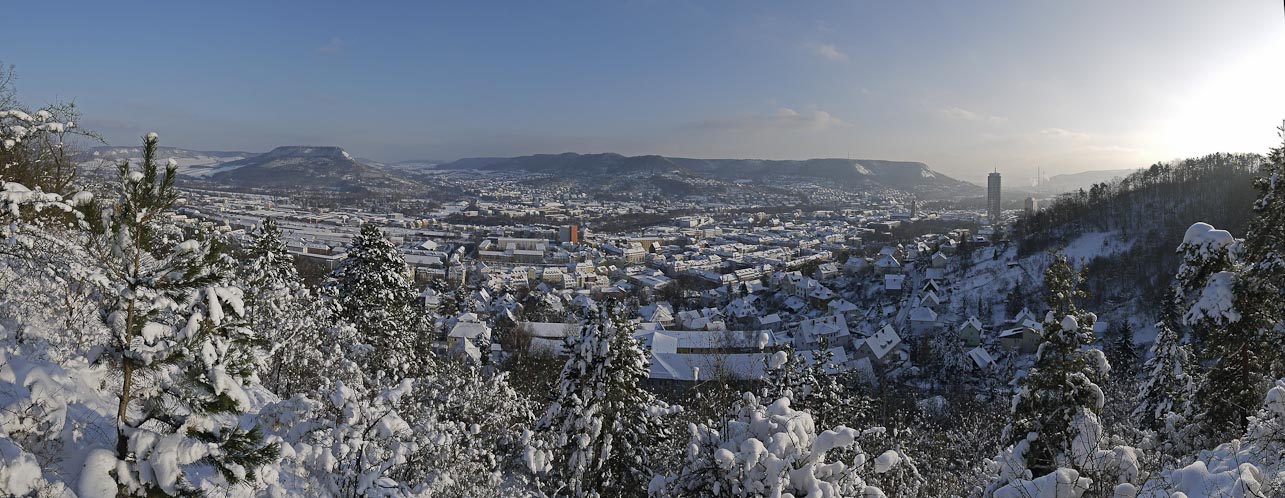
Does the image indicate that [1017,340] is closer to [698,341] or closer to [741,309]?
[698,341]

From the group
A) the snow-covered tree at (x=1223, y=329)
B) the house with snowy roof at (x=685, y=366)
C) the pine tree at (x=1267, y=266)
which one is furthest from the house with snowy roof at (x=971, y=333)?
the pine tree at (x=1267, y=266)

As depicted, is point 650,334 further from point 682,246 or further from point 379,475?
point 682,246

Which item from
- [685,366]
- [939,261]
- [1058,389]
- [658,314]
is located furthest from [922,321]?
[1058,389]

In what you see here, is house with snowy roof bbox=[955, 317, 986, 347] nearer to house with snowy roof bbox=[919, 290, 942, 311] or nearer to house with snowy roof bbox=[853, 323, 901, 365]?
house with snowy roof bbox=[853, 323, 901, 365]

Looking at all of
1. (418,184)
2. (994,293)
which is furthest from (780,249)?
(418,184)

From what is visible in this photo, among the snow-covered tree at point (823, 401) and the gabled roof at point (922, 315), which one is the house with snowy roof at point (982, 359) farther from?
the snow-covered tree at point (823, 401)

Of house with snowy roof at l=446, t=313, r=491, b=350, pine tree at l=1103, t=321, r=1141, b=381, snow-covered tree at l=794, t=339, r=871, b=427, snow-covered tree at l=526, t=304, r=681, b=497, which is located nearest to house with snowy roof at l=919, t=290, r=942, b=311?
pine tree at l=1103, t=321, r=1141, b=381
